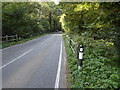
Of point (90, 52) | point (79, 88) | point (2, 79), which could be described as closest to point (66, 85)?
point (79, 88)

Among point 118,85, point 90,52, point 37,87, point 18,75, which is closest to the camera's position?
point 118,85

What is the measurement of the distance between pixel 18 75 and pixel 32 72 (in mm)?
642

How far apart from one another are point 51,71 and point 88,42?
339cm

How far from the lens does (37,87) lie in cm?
436

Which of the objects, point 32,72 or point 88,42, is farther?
point 88,42

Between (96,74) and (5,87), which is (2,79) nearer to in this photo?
(5,87)

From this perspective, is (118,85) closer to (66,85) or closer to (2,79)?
(66,85)

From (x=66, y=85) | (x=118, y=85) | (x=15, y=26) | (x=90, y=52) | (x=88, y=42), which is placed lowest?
(x=66, y=85)

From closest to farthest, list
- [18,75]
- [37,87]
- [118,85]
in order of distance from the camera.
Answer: [118,85], [37,87], [18,75]

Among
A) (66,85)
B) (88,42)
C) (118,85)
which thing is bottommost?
(66,85)

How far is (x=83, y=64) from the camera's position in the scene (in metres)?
5.58

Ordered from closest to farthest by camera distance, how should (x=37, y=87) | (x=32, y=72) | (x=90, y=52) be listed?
1. (x=37, y=87)
2. (x=32, y=72)
3. (x=90, y=52)

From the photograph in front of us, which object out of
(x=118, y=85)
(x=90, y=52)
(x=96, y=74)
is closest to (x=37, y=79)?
A: (x=96, y=74)

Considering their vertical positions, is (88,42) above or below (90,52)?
above
